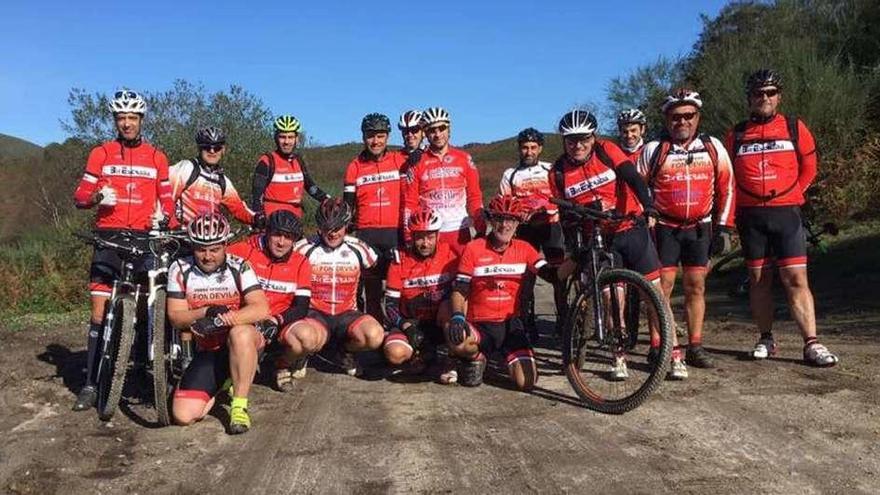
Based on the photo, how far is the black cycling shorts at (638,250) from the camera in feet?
20.6

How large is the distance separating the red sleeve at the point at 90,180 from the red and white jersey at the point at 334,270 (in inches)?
67.9

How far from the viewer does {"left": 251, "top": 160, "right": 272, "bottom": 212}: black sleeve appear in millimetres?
A: 7506

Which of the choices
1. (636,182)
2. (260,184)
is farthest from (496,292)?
(260,184)

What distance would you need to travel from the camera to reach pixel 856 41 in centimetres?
2183

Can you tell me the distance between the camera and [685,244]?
650 centimetres

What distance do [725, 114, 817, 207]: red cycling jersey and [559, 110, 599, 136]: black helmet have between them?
148 centimetres

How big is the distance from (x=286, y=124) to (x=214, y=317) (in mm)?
2966

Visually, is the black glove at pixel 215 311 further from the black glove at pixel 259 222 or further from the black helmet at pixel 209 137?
the black helmet at pixel 209 137

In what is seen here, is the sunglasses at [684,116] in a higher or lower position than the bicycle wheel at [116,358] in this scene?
higher

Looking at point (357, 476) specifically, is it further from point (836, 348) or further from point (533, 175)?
point (836, 348)

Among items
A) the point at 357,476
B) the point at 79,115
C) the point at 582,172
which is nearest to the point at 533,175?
the point at 582,172

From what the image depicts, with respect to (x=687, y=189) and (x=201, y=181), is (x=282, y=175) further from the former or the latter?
(x=687, y=189)

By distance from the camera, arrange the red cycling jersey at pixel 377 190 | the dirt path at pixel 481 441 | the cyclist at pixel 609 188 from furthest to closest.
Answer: the red cycling jersey at pixel 377 190 → the cyclist at pixel 609 188 → the dirt path at pixel 481 441

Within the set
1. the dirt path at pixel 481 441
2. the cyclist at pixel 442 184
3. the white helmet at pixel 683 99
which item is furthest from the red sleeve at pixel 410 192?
the white helmet at pixel 683 99
